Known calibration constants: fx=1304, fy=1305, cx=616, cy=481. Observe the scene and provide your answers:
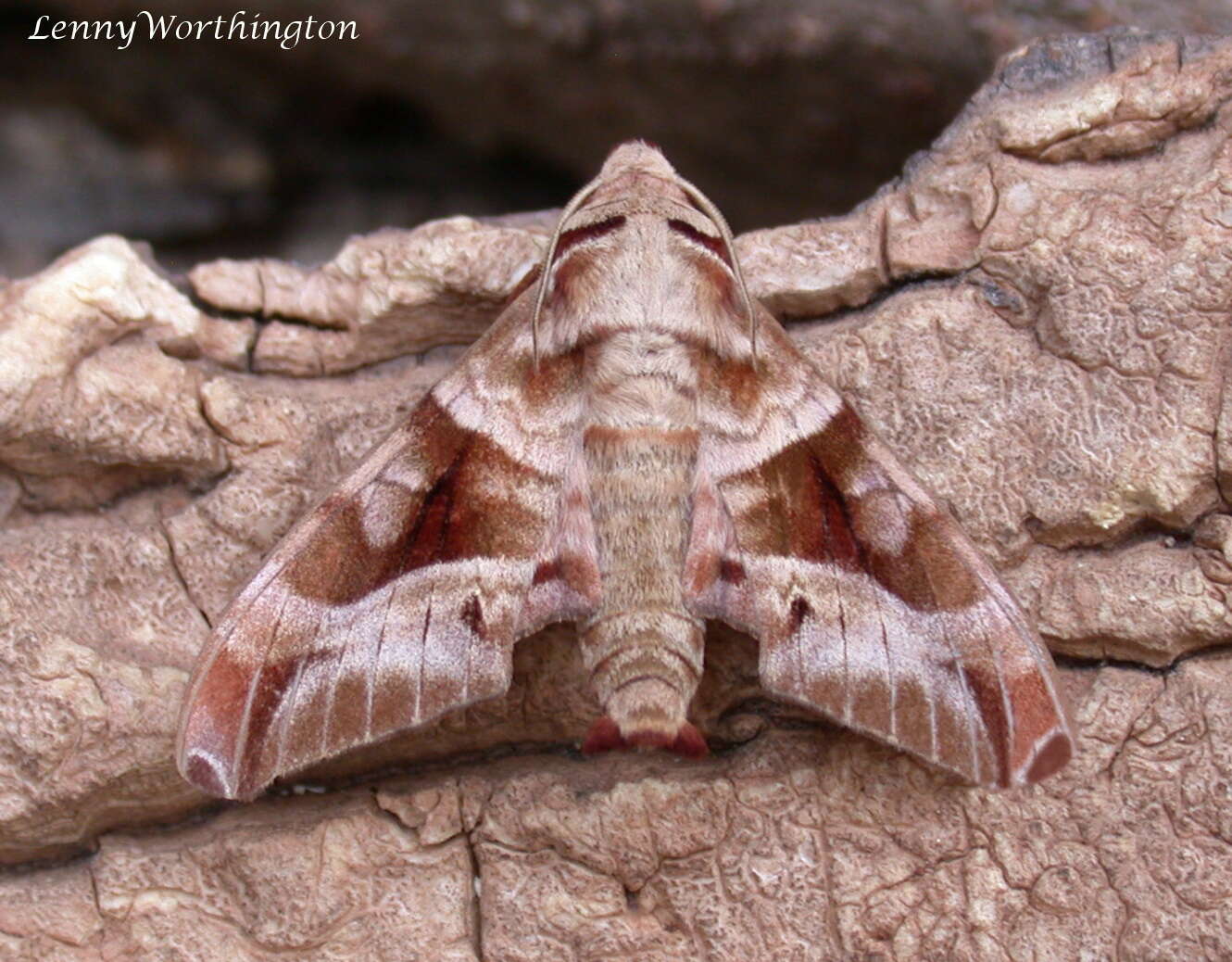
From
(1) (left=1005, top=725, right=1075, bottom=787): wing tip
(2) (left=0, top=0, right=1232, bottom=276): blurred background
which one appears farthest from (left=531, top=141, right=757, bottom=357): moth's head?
(2) (left=0, top=0, right=1232, bottom=276): blurred background

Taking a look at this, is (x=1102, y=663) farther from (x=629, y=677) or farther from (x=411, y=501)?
(x=411, y=501)

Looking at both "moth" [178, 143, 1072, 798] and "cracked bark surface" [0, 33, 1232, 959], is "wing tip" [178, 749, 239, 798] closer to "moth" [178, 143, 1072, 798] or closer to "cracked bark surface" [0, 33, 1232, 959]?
"moth" [178, 143, 1072, 798]

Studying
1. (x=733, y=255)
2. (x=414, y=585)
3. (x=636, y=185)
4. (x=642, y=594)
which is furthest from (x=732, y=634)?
(x=636, y=185)

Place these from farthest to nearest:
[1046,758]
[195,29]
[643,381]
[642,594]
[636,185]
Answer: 1. [195,29]
2. [636,185]
3. [643,381]
4. [642,594]
5. [1046,758]

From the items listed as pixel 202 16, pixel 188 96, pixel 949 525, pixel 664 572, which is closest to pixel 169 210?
pixel 188 96

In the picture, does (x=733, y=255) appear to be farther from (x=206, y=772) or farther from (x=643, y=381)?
(x=206, y=772)

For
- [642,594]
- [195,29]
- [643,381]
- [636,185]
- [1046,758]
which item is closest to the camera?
[1046,758]
